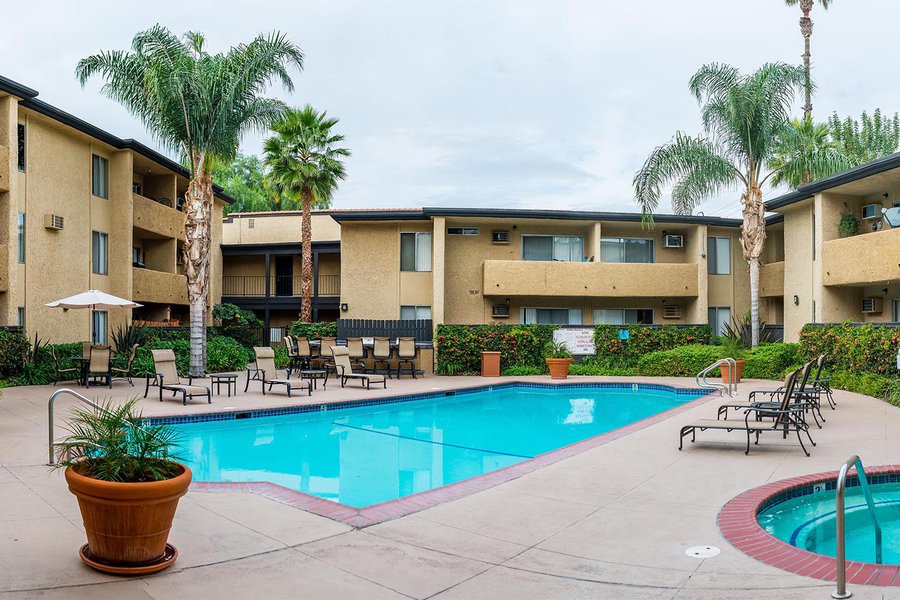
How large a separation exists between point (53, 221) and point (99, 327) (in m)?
4.09

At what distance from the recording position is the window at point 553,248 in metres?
26.1

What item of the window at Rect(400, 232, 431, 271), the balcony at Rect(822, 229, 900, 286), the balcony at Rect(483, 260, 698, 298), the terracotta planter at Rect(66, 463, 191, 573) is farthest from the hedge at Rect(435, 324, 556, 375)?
the terracotta planter at Rect(66, 463, 191, 573)

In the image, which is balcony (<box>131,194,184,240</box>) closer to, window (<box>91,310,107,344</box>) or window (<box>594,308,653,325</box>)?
window (<box>91,310,107,344</box>)

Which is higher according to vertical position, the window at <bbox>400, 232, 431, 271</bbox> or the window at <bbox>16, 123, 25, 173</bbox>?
the window at <bbox>16, 123, 25, 173</bbox>

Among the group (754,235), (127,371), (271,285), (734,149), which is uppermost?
(734,149)

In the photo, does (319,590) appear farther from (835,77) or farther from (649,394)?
(835,77)

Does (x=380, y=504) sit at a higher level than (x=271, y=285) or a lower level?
lower

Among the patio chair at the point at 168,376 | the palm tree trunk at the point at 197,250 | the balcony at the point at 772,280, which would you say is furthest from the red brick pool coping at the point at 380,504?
the balcony at the point at 772,280

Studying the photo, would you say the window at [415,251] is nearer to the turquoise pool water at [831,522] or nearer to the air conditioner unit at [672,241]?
the air conditioner unit at [672,241]

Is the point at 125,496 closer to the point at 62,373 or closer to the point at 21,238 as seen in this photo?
the point at 62,373

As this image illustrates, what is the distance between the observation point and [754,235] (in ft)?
73.0

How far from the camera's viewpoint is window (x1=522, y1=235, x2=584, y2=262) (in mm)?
26062

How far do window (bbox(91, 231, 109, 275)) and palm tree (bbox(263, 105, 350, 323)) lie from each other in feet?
22.1

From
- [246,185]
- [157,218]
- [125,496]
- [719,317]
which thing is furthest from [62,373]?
[246,185]
